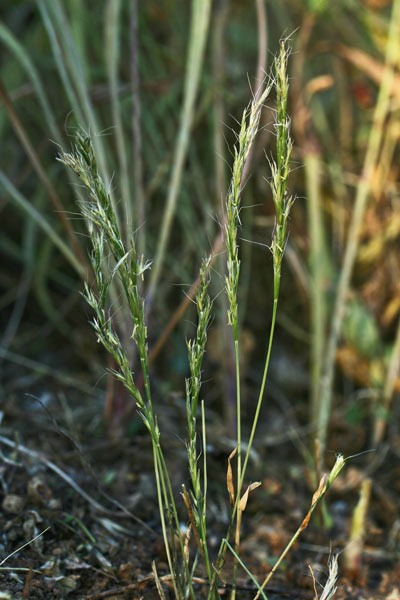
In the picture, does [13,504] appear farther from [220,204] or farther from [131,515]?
[220,204]

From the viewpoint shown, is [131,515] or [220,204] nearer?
[131,515]

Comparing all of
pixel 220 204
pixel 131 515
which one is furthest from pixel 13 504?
pixel 220 204

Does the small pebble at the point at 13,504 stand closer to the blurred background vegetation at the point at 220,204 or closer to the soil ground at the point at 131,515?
the soil ground at the point at 131,515

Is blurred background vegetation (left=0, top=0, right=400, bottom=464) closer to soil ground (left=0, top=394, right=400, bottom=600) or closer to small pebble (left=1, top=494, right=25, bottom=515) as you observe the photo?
soil ground (left=0, top=394, right=400, bottom=600)

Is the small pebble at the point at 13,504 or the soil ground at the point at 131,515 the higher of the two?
the small pebble at the point at 13,504

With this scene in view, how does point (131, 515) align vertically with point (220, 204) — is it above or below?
below

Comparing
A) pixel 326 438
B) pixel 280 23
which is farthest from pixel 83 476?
pixel 280 23

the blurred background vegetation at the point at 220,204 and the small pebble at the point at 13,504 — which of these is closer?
the small pebble at the point at 13,504

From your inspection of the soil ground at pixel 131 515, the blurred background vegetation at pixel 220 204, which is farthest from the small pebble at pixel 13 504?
the blurred background vegetation at pixel 220 204
